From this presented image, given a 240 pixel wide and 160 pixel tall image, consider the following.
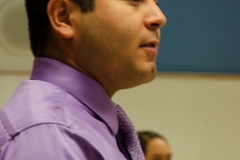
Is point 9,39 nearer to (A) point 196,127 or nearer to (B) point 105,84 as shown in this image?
(A) point 196,127

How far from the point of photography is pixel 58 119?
1.65ft

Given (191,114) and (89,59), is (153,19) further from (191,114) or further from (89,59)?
(191,114)

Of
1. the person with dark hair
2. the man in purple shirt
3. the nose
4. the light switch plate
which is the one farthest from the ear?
the light switch plate

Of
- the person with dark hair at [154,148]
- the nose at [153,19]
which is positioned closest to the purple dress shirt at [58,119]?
the nose at [153,19]

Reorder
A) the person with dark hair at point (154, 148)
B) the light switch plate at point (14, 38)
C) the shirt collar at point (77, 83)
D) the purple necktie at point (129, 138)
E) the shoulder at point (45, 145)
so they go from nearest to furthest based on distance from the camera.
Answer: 1. the shoulder at point (45, 145)
2. the shirt collar at point (77, 83)
3. the purple necktie at point (129, 138)
4. the person with dark hair at point (154, 148)
5. the light switch plate at point (14, 38)

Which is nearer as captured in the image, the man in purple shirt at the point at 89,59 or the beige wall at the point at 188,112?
the man in purple shirt at the point at 89,59

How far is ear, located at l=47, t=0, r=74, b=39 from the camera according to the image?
0.63 meters

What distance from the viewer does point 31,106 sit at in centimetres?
51

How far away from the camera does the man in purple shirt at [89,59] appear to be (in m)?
0.55

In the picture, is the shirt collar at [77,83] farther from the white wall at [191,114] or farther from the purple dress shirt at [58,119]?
the white wall at [191,114]

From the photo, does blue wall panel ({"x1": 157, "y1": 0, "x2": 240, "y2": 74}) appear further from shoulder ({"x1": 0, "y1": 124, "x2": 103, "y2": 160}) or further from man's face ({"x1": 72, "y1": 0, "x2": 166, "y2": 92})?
shoulder ({"x1": 0, "y1": 124, "x2": 103, "y2": 160})

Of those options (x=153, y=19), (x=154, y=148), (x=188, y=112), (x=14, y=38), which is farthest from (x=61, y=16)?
(x=188, y=112)

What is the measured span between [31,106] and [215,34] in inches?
51.4

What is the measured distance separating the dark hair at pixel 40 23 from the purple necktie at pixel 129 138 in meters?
0.21
